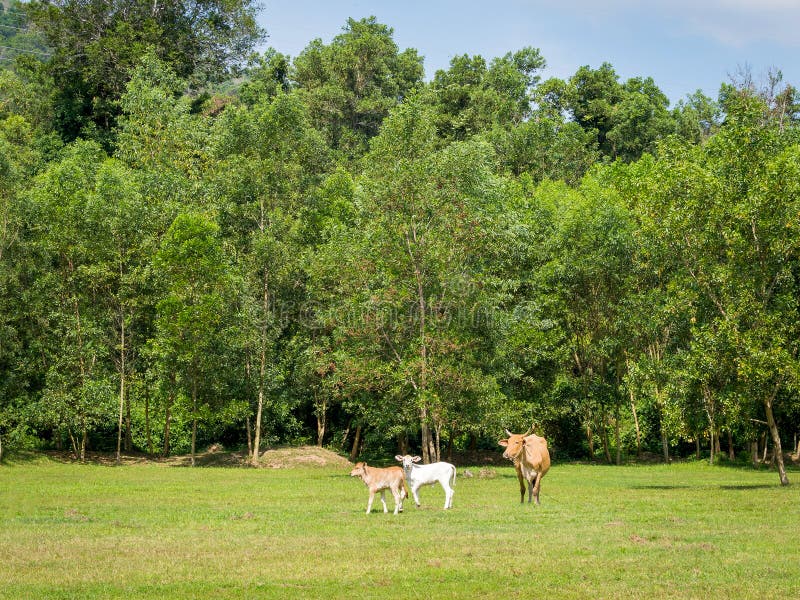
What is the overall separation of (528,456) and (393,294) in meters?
18.2

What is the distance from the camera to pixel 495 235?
138 ft

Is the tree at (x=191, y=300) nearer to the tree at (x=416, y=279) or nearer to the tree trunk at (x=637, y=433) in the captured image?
the tree at (x=416, y=279)

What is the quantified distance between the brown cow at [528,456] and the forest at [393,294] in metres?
9.25

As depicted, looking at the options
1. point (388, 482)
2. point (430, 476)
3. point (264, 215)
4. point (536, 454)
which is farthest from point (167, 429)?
point (536, 454)

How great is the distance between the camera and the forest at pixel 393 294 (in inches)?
1242

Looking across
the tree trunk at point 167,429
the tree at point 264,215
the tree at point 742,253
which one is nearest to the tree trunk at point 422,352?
the tree at point 264,215

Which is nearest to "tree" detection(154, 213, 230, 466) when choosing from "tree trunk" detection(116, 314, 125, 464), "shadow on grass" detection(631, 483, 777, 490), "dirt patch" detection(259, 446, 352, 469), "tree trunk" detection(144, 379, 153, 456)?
"tree trunk" detection(116, 314, 125, 464)

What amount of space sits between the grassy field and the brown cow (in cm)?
86

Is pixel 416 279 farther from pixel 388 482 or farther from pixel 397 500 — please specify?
pixel 397 500

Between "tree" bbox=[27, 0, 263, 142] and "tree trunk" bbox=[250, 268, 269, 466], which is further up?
"tree" bbox=[27, 0, 263, 142]

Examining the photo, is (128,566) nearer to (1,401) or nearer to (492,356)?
(492,356)

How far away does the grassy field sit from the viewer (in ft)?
43.0

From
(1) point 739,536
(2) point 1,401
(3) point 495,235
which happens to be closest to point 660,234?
(3) point 495,235

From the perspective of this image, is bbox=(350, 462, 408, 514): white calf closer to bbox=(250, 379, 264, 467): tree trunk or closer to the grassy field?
the grassy field
